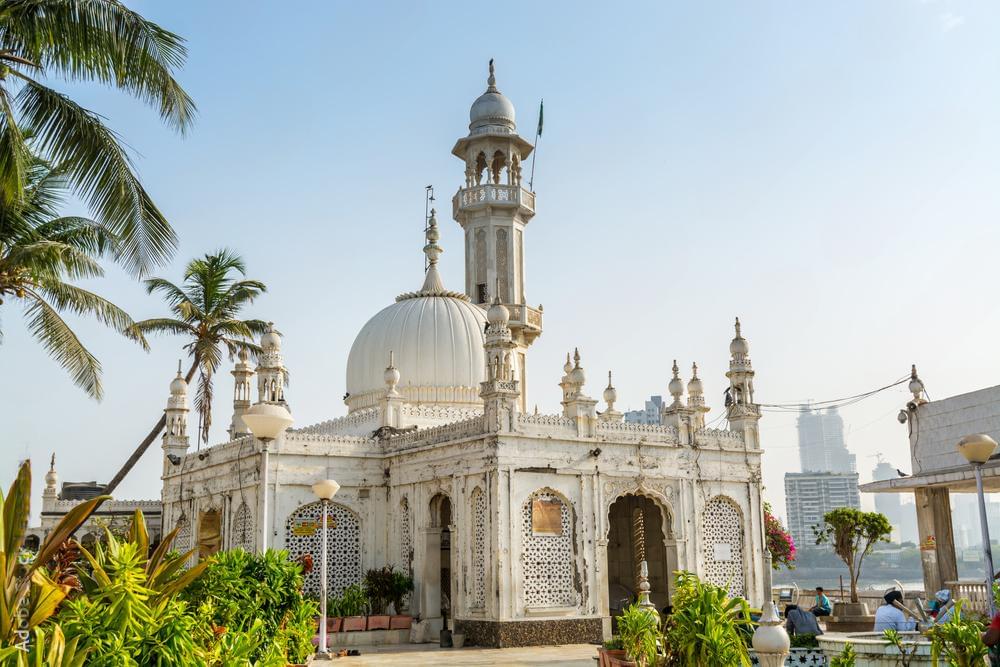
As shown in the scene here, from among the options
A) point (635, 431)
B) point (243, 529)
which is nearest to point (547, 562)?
point (635, 431)

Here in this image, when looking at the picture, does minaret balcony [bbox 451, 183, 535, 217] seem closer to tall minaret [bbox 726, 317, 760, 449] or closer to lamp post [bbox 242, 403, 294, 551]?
tall minaret [bbox 726, 317, 760, 449]

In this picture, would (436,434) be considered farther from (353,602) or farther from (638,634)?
(638,634)

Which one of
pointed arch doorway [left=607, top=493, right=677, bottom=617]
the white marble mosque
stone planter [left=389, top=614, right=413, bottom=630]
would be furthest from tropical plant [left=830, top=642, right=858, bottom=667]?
pointed arch doorway [left=607, top=493, right=677, bottom=617]

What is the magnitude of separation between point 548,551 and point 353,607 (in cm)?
499

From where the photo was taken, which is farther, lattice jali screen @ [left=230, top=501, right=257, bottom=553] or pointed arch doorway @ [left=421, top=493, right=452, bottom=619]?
lattice jali screen @ [left=230, top=501, right=257, bottom=553]

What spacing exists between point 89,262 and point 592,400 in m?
11.5

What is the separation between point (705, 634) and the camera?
437 inches

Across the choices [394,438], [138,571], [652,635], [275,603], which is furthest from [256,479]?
[138,571]

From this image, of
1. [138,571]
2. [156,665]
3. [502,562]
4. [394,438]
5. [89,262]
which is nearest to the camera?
[156,665]

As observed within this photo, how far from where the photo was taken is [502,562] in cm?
2214

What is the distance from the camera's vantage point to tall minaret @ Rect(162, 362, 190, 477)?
30812 millimetres

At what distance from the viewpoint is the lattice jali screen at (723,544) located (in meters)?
25.3

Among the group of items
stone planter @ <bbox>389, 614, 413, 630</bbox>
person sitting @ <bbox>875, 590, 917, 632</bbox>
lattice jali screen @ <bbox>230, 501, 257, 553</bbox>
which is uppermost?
lattice jali screen @ <bbox>230, 501, 257, 553</bbox>

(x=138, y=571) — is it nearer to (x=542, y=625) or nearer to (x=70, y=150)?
(x=70, y=150)
